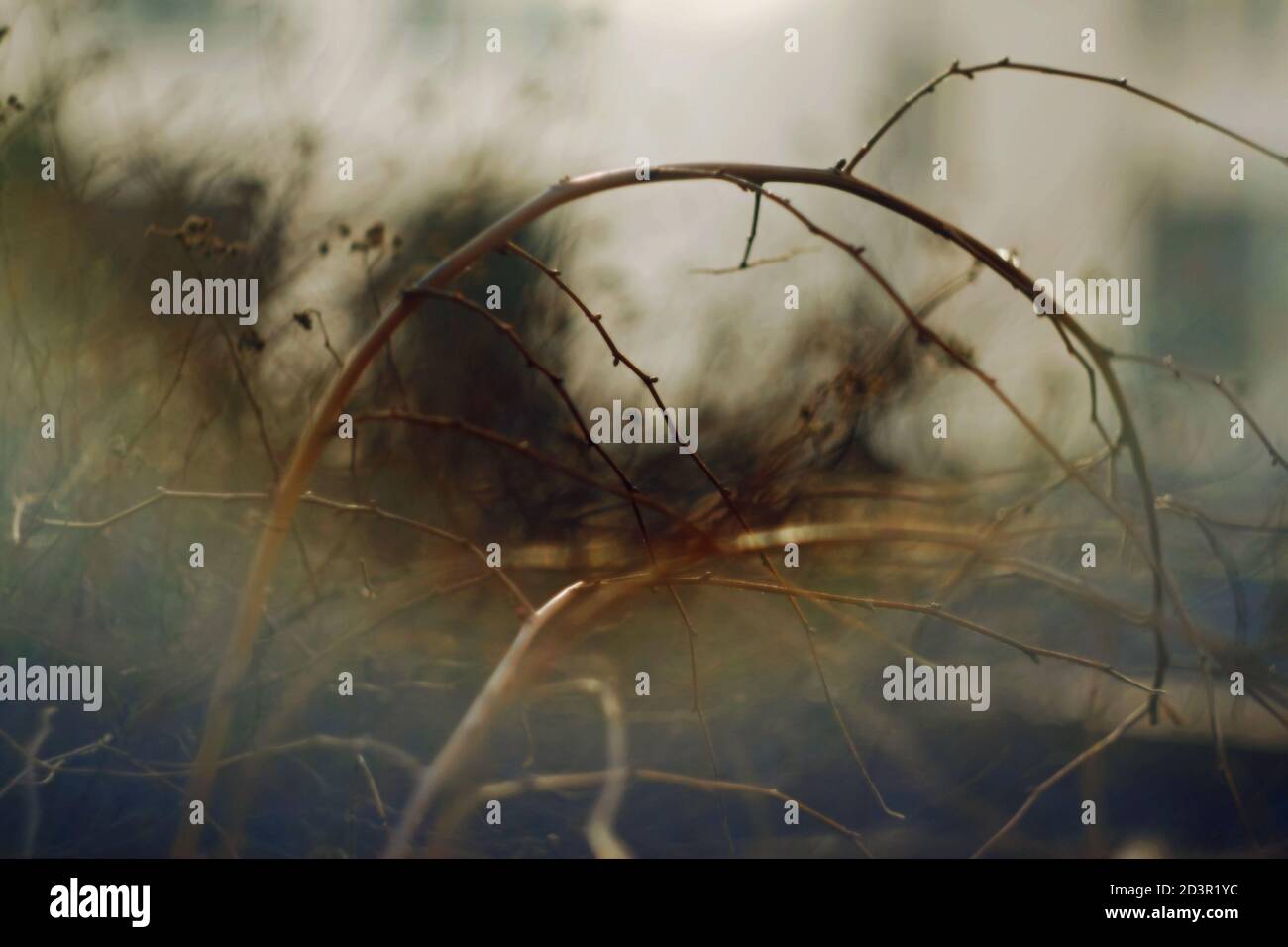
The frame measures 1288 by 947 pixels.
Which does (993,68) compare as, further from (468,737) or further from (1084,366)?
(468,737)

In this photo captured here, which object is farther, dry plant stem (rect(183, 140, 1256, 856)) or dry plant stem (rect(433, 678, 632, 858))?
dry plant stem (rect(183, 140, 1256, 856))

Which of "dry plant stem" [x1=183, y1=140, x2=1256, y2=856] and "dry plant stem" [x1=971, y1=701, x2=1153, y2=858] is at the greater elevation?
"dry plant stem" [x1=183, y1=140, x2=1256, y2=856]

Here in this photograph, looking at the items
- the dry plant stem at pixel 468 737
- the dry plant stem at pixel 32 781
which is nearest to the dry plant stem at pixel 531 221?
the dry plant stem at pixel 468 737

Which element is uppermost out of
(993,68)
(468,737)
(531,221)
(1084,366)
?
(993,68)

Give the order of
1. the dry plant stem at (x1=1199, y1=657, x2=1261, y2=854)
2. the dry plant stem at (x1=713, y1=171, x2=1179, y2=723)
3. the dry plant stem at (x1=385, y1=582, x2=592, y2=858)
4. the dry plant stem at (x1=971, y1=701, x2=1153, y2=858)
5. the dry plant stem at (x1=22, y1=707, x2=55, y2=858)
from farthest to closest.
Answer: the dry plant stem at (x1=22, y1=707, x2=55, y2=858)
the dry plant stem at (x1=1199, y1=657, x2=1261, y2=854)
the dry plant stem at (x1=971, y1=701, x2=1153, y2=858)
the dry plant stem at (x1=713, y1=171, x2=1179, y2=723)
the dry plant stem at (x1=385, y1=582, x2=592, y2=858)

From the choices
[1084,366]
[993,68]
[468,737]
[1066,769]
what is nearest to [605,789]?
[468,737]

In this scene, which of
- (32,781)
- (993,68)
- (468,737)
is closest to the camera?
(468,737)

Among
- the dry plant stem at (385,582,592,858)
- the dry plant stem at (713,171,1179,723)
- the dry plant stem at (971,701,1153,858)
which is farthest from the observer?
the dry plant stem at (971,701,1153,858)

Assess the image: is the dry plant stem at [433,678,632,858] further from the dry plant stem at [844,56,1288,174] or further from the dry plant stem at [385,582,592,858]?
the dry plant stem at [844,56,1288,174]

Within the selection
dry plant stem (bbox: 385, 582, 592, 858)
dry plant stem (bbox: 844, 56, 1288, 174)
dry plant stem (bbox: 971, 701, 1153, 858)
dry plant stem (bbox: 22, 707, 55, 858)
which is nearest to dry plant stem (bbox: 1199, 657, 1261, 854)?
dry plant stem (bbox: 971, 701, 1153, 858)

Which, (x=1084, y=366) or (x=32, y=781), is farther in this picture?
(x=32, y=781)

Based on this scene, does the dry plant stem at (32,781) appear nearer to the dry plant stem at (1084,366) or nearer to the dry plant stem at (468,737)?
the dry plant stem at (468,737)
